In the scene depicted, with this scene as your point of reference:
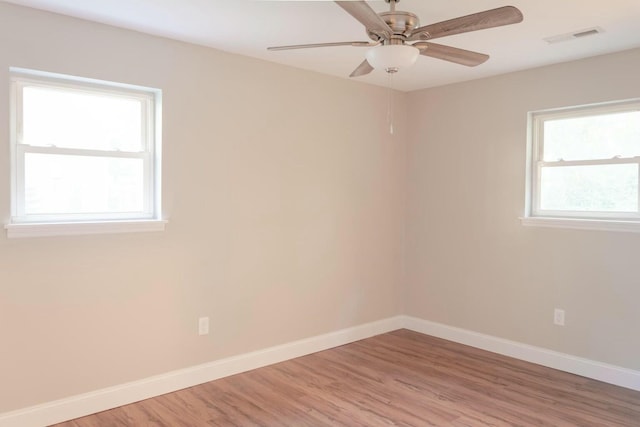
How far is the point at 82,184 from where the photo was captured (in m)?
3.06

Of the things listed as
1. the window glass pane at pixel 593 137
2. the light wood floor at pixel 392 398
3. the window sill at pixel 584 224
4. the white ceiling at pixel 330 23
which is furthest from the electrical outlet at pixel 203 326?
the window glass pane at pixel 593 137

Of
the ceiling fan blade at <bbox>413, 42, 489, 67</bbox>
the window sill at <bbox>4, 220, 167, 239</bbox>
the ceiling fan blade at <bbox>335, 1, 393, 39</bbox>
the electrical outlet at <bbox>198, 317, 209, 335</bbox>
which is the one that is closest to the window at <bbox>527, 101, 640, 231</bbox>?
the ceiling fan blade at <bbox>413, 42, 489, 67</bbox>

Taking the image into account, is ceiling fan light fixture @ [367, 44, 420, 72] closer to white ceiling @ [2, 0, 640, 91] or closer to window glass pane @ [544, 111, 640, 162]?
white ceiling @ [2, 0, 640, 91]

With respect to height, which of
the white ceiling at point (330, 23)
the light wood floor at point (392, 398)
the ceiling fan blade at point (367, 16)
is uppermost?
the white ceiling at point (330, 23)

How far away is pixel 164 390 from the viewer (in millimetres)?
3295

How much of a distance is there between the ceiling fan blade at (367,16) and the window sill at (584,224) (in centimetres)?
236

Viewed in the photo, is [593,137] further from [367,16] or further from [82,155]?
[82,155]

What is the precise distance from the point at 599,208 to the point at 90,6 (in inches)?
147

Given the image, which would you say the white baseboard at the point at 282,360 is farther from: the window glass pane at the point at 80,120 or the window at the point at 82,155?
the window glass pane at the point at 80,120

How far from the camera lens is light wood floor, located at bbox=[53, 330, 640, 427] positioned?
9.71 feet

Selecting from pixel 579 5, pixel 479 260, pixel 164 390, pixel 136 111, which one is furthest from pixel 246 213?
pixel 579 5

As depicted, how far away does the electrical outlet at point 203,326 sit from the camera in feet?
11.5

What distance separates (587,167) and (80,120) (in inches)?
145

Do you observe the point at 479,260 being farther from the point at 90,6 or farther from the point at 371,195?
the point at 90,6
